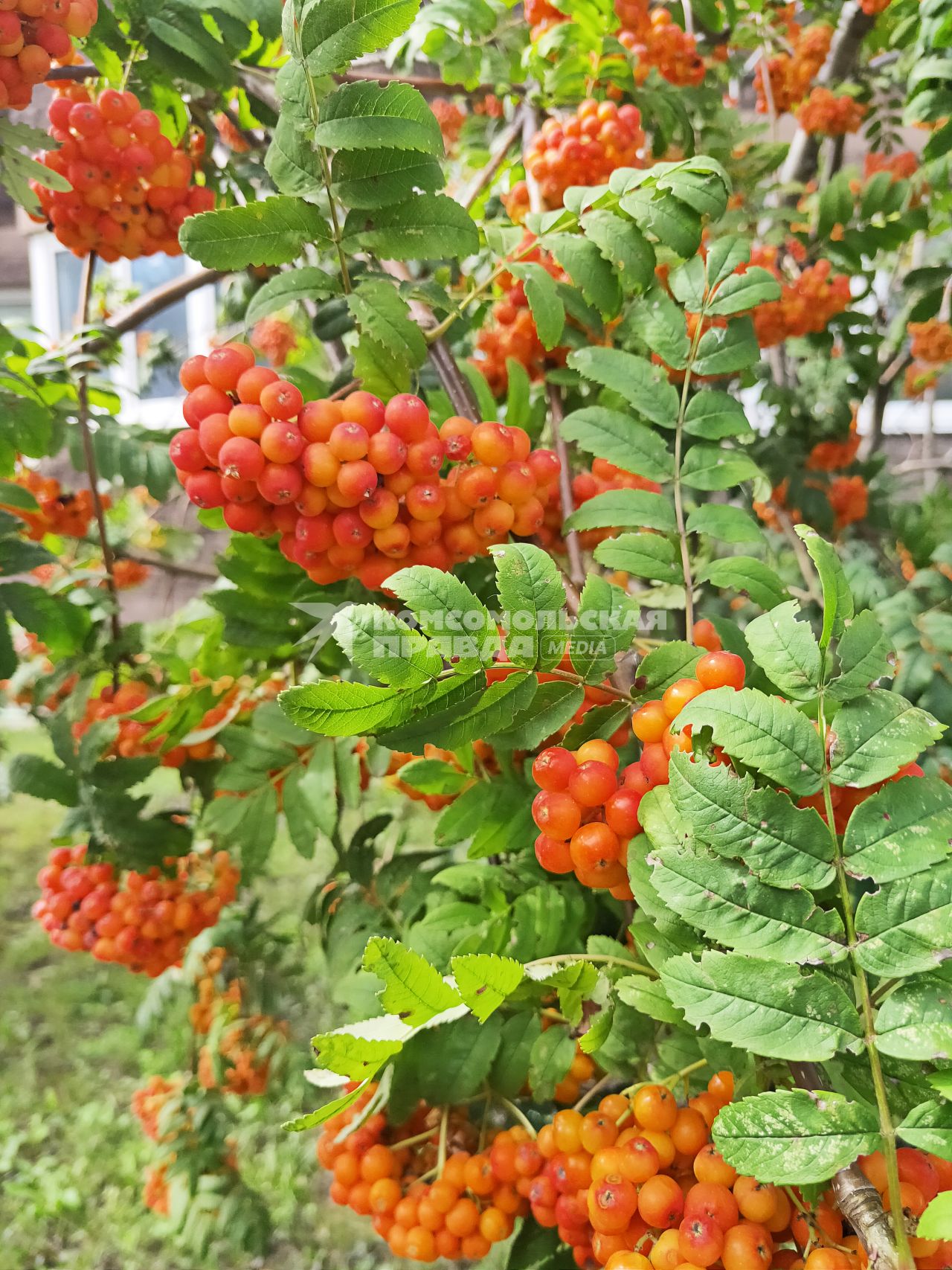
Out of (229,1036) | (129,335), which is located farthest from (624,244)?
(129,335)

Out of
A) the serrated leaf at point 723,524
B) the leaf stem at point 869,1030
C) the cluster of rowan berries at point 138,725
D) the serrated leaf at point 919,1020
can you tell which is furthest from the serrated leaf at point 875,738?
the cluster of rowan berries at point 138,725

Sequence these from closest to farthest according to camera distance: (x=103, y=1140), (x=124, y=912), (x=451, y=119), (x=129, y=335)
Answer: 1. (x=124, y=912)
2. (x=451, y=119)
3. (x=103, y=1140)
4. (x=129, y=335)

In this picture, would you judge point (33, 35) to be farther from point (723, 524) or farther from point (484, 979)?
point (484, 979)

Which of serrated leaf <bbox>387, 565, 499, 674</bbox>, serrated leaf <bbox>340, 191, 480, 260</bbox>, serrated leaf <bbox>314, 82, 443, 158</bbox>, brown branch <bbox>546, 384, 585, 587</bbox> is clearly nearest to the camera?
serrated leaf <bbox>387, 565, 499, 674</bbox>

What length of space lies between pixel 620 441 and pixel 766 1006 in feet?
2.05

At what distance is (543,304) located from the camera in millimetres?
914

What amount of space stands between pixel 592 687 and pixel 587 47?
106 centimetres

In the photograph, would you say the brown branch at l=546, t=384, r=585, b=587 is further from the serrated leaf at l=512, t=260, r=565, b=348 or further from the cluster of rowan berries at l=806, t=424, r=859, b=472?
the cluster of rowan berries at l=806, t=424, r=859, b=472

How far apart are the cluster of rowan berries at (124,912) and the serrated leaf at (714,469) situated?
1.06m

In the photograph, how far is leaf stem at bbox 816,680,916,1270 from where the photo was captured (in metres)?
0.51

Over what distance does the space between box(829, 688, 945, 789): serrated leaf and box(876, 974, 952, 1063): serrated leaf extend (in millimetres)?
135

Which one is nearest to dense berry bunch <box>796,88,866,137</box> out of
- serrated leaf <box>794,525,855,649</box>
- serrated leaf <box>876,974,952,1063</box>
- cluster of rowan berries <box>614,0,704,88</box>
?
cluster of rowan berries <box>614,0,704,88</box>

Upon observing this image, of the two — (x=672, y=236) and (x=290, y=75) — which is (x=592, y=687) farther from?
(x=290, y=75)

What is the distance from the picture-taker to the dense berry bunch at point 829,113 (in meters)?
1.83
